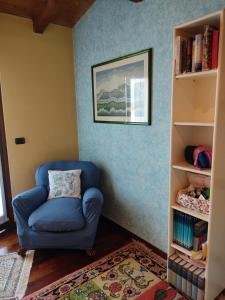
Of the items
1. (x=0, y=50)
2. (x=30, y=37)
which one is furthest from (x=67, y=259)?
(x=30, y=37)

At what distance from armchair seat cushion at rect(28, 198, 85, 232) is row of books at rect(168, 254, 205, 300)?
87 cm

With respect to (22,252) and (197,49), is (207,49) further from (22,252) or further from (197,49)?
(22,252)

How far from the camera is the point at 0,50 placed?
2477 mm

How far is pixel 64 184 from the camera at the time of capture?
256 cm

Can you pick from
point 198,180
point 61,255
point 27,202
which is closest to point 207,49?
point 198,180

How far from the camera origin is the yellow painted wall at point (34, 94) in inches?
101

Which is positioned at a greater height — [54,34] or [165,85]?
[54,34]

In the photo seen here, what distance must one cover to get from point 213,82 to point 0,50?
87.5 inches

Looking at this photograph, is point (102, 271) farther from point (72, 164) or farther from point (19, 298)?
point (72, 164)

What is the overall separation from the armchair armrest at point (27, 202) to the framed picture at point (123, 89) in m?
1.11

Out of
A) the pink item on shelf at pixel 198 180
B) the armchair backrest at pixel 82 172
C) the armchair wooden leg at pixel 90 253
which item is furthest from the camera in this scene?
the armchair backrest at pixel 82 172

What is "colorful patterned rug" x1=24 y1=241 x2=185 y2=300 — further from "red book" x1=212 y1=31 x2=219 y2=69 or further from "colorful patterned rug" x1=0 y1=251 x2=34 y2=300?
"red book" x1=212 y1=31 x2=219 y2=69

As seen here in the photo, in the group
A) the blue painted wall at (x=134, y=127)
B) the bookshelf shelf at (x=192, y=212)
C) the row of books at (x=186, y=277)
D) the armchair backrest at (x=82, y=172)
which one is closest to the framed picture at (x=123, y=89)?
the blue painted wall at (x=134, y=127)

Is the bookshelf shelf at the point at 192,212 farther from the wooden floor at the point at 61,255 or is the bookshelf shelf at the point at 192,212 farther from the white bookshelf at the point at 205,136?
the wooden floor at the point at 61,255
